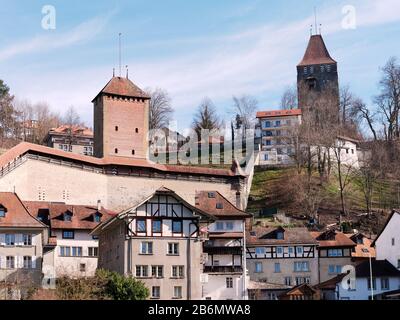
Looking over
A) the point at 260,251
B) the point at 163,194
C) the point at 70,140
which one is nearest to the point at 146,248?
the point at 163,194

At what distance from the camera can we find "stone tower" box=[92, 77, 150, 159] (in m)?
58.9

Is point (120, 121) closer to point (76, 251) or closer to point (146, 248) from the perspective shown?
point (76, 251)

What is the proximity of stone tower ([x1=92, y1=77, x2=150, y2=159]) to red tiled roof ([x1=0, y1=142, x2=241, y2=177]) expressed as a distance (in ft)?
6.44

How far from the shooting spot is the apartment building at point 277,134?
68.9 metres

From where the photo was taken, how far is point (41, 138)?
77.8 metres

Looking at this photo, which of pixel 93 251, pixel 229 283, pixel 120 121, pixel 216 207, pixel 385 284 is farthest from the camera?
pixel 120 121

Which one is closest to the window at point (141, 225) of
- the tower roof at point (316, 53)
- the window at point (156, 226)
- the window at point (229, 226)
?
the window at point (156, 226)

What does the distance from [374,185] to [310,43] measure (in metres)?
36.0

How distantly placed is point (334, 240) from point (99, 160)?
1703cm

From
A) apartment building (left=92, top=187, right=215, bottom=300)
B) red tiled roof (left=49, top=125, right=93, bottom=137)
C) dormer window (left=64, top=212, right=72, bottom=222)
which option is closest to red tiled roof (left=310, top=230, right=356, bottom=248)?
apartment building (left=92, top=187, right=215, bottom=300)

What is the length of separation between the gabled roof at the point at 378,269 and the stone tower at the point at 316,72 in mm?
47156

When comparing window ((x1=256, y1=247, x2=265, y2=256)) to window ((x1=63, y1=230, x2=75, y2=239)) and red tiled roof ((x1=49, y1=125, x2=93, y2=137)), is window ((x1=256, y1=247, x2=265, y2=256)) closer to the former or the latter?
window ((x1=63, y1=230, x2=75, y2=239))

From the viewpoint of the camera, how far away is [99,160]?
52.7 m

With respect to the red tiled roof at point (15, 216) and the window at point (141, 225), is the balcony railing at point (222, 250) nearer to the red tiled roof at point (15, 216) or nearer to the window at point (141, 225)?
the window at point (141, 225)
